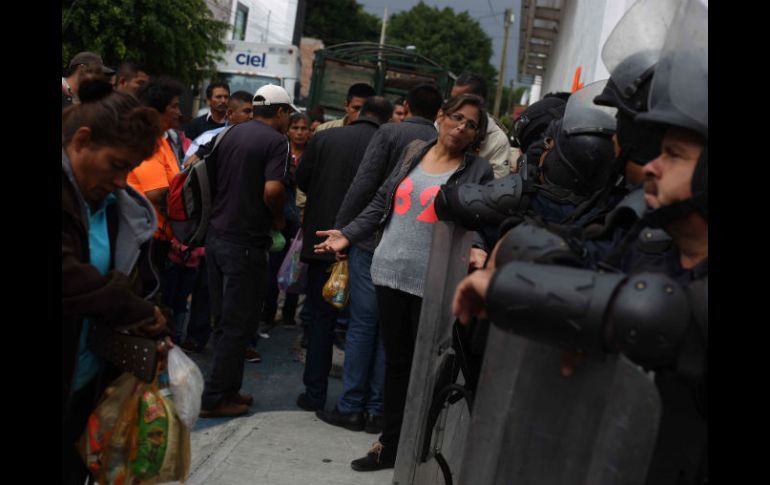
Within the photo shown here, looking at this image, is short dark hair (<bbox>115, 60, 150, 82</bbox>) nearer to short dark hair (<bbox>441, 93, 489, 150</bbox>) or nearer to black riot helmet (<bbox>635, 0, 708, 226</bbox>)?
short dark hair (<bbox>441, 93, 489, 150</bbox>)

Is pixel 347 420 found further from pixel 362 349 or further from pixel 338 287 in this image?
pixel 338 287

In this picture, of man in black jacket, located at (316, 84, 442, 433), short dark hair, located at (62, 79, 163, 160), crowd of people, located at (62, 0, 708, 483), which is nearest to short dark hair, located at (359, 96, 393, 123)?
crowd of people, located at (62, 0, 708, 483)

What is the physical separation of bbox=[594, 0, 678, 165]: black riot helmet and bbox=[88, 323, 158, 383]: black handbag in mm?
1544

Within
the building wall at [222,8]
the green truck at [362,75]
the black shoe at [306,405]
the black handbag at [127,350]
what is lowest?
the black shoe at [306,405]

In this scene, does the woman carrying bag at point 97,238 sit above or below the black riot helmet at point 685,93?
below

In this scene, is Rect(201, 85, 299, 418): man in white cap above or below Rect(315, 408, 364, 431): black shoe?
above

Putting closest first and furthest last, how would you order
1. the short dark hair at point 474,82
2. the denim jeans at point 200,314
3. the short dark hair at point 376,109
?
the short dark hair at point 474,82 < the short dark hair at point 376,109 < the denim jeans at point 200,314

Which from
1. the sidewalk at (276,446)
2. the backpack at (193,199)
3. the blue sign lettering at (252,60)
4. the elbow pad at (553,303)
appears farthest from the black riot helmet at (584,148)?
the blue sign lettering at (252,60)

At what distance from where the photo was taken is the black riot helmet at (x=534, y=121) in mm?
4398

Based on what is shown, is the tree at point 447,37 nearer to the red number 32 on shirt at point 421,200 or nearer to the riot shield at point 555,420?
the red number 32 on shirt at point 421,200

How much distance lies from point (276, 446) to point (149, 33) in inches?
579

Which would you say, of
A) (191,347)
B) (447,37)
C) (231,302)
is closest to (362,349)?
(231,302)

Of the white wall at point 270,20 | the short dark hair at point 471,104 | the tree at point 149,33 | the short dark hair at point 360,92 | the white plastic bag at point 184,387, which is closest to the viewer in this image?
the white plastic bag at point 184,387

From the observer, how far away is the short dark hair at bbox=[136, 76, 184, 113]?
17.2 feet
